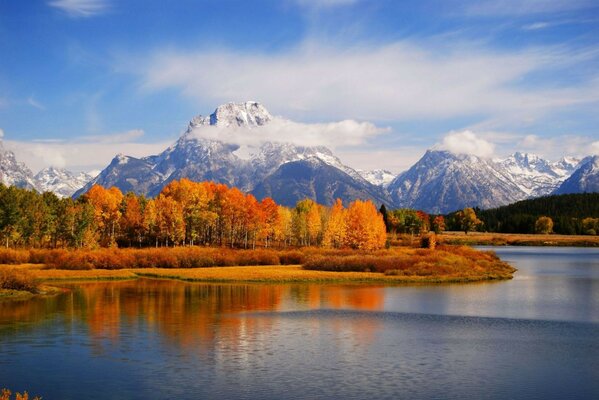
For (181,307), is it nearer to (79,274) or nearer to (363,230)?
(79,274)

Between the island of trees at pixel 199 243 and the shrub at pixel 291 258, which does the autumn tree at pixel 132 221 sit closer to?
the island of trees at pixel 199 243

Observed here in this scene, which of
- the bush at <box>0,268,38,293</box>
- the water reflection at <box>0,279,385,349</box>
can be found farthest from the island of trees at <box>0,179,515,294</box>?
the water reflection at <box>0,279,385,349</box>

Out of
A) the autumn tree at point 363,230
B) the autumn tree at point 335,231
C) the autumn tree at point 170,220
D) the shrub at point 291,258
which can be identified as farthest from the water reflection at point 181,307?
the autumn tree at point 335,231

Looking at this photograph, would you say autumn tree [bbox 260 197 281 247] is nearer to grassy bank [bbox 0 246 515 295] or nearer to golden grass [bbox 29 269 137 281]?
grassy bank [bbox 0 246 515 295]

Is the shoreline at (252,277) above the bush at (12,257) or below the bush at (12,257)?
below

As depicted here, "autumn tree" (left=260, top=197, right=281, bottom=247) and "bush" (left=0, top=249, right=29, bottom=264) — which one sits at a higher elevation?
"autumn tree" (left=260, top=197, right=281, bottom=247)

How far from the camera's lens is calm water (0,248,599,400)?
1312 inches

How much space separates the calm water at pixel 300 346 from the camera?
109ft

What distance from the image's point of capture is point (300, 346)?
4394cm

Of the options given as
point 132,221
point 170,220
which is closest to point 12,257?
point 170,220

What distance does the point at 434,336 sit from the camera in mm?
48781

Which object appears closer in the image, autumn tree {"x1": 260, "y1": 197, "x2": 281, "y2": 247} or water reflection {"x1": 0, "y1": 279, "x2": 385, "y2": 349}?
water reflection {"x1": 0, "y1": 279, "x2": 385, "y2": 349}

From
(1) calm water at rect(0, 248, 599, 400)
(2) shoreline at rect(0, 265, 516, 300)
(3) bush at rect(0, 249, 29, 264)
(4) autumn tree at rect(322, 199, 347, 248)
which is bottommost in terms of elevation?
(1) calm water at rect(0, 248, 599, 400)

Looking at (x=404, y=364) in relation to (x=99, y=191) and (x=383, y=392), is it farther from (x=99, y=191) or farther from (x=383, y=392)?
(x=99, y=191)
